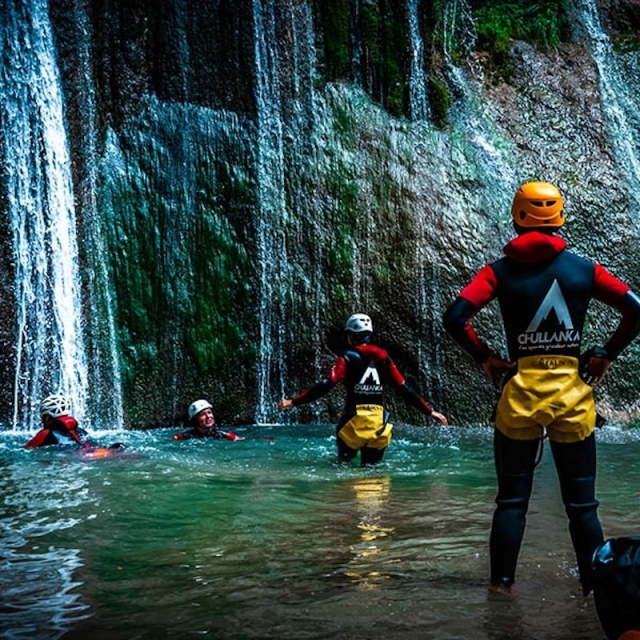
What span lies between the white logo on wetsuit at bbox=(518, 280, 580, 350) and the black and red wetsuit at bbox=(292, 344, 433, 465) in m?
3.97

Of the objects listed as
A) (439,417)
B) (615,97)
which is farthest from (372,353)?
(615,97)

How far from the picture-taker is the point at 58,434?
9.79 meters

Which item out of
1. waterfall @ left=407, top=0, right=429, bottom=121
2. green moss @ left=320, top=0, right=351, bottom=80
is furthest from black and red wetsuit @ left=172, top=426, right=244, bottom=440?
green moss @ left=320, top=0, right=351, bottom=80

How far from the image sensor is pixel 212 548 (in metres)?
5.29

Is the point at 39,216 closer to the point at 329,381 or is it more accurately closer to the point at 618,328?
the point at 329,381

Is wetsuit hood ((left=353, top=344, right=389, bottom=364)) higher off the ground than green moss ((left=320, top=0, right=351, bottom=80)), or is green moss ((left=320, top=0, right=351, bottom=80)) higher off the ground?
green moss ((left=320, top=0, right=351, bottom=80))

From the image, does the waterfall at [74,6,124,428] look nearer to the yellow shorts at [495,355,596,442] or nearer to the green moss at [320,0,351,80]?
the green moss at [320,0,351,80]

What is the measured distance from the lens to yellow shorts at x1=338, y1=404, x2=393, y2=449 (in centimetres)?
845

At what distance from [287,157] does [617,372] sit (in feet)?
19.2

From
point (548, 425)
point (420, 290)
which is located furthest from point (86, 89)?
point (548, 425)

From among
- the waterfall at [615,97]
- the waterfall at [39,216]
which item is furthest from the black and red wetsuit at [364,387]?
the waterfall at [615,97]

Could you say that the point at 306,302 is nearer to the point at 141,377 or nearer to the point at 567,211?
the point at 141,377

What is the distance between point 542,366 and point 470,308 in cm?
45

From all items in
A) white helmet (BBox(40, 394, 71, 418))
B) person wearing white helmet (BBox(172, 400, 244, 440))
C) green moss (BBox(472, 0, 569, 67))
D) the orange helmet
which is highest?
green moss (BBox(472, 0, 569, 67))
